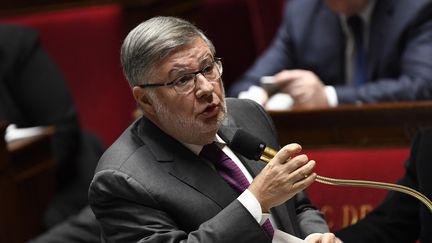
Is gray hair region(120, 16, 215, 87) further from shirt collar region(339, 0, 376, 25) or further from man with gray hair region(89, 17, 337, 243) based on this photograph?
shirt collar region(339, 0, 376, 25)

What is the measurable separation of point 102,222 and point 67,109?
90 centimetres

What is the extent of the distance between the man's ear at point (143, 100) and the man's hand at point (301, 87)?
2.26ft

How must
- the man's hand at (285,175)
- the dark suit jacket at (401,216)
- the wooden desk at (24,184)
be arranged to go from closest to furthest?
the man's hand at (285,175) → the dark suit jacket at (401,216) → the wooden desk at (24,184)

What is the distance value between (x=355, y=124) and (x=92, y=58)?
95cm

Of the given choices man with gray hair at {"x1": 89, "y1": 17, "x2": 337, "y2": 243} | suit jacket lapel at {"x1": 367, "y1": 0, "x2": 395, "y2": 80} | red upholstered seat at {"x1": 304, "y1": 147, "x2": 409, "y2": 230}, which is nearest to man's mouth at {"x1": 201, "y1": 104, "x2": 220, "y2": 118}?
man with gray hair at {"x1": 89, "y1": 17, "x2": 337, "y2": 243}

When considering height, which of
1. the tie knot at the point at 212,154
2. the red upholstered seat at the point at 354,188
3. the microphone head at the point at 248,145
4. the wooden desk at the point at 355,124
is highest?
the microphone head at the point at 248,145

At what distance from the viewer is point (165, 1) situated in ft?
7.45

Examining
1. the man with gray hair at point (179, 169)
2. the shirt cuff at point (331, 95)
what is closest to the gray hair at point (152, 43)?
the man with gray hair at point (179, 169)

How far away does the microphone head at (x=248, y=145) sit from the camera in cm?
102

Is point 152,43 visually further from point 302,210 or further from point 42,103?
point 42,103

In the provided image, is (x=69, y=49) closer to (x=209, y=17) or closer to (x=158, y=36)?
(x=209, y=17)

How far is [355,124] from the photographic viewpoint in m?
1.56

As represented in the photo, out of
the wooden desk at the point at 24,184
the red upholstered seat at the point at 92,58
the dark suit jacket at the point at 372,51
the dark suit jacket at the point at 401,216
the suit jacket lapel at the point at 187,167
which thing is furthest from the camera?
the red upholstered seat at the point at 92,58

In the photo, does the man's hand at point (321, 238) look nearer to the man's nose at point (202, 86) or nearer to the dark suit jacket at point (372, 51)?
the man's nose at point (202, 86)
